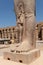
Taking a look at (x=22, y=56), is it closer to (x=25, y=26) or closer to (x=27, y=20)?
(x=25, y=26)

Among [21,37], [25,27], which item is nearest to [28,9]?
[25,27]

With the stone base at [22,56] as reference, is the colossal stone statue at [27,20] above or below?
above

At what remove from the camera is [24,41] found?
5.29 metres

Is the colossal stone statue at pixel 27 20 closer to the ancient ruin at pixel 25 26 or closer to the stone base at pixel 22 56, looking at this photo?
the ancient ruin at pixel 25 26

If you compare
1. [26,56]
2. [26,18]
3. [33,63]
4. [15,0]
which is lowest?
[33,63]

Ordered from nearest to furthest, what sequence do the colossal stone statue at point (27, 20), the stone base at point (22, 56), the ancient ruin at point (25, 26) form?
1. the stone base at point (22, 56)
2. the ancient ruin at point (25, 26)
3. the colossal stone statue at point (27, 20)

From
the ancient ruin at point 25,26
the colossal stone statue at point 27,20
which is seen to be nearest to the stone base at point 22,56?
the ancient ruin at point 25,26

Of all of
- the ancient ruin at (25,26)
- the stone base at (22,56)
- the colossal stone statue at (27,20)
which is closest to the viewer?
the stone base at (22,56)

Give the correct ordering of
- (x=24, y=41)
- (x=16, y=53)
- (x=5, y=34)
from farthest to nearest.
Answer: (x=5, y=34)
(x=24, y=41)
(x=16, y=53)

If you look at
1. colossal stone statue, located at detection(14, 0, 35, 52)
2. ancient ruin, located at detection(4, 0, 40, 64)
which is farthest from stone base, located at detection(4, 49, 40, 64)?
colossal stone statue, located at detection(14, 0, 35, 52)

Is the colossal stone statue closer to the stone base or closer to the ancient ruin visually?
the ancient ruin

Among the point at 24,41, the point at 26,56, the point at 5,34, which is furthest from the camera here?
the point at 5,34

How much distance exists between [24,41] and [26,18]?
1.02m

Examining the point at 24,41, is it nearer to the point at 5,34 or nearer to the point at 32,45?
the point at 32,45
